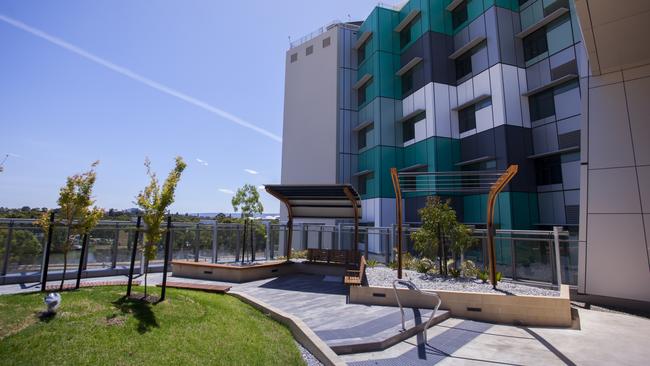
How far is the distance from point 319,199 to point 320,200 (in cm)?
16

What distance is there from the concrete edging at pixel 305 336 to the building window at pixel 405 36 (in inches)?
1102

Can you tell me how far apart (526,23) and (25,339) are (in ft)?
93.3

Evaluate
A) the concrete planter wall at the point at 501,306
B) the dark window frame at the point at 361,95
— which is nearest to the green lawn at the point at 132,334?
the concrete planter wall at the point at 501,306

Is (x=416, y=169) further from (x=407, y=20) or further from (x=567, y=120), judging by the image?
(x=407, y=20)

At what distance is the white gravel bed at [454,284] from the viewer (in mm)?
9438

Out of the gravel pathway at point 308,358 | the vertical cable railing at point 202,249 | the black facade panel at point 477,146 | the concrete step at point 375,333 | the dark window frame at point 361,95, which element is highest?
the dark window frame at point 361,95

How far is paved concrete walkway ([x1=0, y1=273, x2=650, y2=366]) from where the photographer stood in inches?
234

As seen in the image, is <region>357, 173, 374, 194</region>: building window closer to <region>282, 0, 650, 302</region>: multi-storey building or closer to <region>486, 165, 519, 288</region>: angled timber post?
<region>282, 0, 650, 302</region>: multi-storey building

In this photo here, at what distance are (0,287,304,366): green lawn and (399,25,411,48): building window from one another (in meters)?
28.8

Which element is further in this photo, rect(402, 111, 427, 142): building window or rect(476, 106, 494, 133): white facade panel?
rect(402, 111, 427, 142): building window

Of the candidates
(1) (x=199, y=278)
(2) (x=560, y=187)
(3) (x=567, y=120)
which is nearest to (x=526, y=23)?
(3) (x=567, y=120)

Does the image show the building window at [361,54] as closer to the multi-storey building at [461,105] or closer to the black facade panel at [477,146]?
the multi-storey building at [461,105]

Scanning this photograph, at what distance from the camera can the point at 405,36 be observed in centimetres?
3008

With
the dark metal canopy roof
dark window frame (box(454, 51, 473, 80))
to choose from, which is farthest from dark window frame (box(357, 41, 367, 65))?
the dark metal canopy roof
